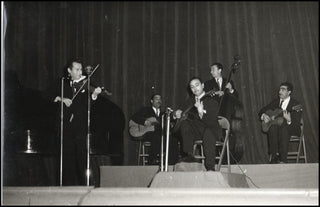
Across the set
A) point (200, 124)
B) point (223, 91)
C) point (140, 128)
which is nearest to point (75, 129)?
point (140, 128)

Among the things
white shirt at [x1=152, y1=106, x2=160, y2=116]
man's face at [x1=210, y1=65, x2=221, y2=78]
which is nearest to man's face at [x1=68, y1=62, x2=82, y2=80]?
white shirt at [x1=152, y1=106, x2=160, y2=116]

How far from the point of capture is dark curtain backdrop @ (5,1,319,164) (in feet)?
20.4

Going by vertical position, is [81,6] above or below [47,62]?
above

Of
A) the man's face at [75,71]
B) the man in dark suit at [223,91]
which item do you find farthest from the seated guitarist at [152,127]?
the man's face at [75,71]

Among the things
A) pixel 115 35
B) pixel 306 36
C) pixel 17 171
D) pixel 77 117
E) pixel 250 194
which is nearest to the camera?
pixel 250 194

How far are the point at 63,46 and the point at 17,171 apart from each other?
2028 mm

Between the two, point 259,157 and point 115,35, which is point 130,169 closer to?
point 259,157

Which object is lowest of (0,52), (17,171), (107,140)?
(17,171)

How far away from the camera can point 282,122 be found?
4.97 m

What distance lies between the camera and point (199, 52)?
648 cm

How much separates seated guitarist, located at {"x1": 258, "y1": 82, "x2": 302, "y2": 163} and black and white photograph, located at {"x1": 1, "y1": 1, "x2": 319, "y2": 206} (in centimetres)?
1

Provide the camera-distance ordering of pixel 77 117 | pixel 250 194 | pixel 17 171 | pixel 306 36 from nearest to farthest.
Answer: pixel 250 194 → pixel 77 117 → pixel 17 171 → pixel 306 36

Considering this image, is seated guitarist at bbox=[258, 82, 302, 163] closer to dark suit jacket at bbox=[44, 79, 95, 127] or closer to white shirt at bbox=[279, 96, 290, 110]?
white shirt at bbox=[279, 96, 290, 110]

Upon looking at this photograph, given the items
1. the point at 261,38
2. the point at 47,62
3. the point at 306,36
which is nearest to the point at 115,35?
the point at 47,62
